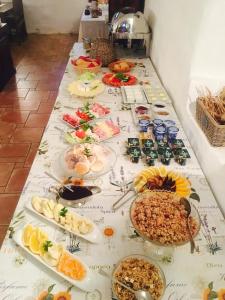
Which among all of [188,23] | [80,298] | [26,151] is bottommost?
[26,151]

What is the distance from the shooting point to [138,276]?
57 centimetres

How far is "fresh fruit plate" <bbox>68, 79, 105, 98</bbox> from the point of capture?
1313 millimetres

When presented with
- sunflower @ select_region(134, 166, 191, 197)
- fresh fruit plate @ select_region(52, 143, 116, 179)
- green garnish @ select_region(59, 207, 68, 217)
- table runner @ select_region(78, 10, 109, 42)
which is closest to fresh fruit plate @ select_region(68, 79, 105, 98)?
fresh fruit plate @ select_region(52, 143, 116, 179)

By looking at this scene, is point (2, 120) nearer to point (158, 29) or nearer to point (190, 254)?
point (158, 29)

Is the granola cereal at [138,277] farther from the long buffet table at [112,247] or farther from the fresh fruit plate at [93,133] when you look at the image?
the fresh fruit plate at [93,133]

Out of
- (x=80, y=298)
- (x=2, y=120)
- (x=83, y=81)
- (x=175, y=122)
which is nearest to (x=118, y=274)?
(x=80, y=298)

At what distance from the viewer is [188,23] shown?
104 cm

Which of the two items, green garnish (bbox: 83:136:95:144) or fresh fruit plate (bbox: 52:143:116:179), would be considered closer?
fresh fruit plate (bbox: 52:143:116:179)

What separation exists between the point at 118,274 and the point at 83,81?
1081 mm

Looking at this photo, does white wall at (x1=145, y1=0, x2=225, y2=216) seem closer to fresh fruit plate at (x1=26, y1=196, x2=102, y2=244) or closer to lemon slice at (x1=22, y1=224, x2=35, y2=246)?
fresh fruit plate at (x1=26, y1=196, x2=102, y2=244)

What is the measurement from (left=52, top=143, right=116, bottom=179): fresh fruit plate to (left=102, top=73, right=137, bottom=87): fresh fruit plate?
0.62 meters

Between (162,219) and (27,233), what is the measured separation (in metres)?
0.35

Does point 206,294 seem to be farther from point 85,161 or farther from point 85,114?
point 85,114

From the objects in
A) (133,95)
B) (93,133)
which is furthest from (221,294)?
(133,95)
